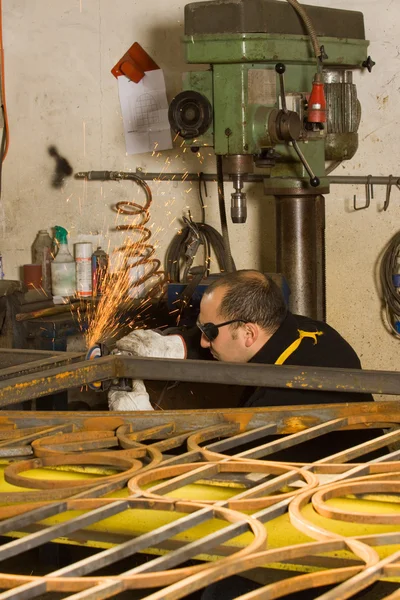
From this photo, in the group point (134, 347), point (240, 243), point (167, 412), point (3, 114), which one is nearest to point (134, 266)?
point (240, 243)

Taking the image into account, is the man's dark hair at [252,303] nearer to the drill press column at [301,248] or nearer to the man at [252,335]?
the man at [252,335]

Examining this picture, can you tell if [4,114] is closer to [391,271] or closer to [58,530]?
[391,271]

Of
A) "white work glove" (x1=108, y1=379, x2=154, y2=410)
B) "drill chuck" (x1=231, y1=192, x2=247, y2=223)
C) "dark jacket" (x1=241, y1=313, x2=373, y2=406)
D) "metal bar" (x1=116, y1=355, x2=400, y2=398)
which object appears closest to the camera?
"metal bar" (x1=116, y1=355, x2=400, y2=398)

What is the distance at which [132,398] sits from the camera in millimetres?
2188

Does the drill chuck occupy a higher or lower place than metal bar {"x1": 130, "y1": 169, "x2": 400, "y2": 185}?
lower

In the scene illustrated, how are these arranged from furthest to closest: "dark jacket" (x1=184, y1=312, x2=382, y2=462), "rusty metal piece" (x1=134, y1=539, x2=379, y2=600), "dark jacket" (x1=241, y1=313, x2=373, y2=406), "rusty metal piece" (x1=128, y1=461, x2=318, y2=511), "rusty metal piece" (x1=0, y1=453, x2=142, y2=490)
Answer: "dark jacket" (x1=241, y1=313, x2=373, y2=406)
"dark jacket" (x1=184, y1=312, x2=382, y2=462)
"rusty metal piece" (x1=0, y1=453, x2=142, y2=490)
"rusty metal piece" (x1=128, y1=461, x2=318, y2=511)
"rusty metal piece" (x1=134, y1=539, x2=379, y2=600)

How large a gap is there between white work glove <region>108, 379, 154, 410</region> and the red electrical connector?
1161 mm

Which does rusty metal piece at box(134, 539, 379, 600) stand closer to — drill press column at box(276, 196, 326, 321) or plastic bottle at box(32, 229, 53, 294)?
drill press column at box(276, 196, 326, 321)

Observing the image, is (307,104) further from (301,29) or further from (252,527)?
(252,527)

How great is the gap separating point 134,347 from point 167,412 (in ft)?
2.36

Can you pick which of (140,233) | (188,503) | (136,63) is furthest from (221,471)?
(136,63)

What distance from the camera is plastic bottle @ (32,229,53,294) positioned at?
3965 mm

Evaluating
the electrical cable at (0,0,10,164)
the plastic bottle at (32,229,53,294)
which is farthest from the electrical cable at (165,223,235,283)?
the electrical cable at (0,0,10,164)

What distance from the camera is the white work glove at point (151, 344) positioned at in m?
2.39
